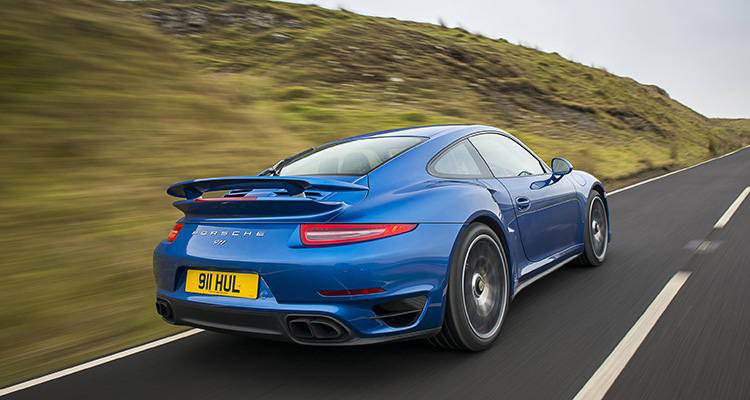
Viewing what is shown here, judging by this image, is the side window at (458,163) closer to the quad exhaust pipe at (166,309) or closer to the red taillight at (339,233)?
the red taillight at (339,233)

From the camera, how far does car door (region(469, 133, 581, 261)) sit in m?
3.99

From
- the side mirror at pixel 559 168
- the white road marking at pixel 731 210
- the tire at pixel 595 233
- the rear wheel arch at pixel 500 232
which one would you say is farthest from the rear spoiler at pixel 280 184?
the white road marking at pixel 731 210

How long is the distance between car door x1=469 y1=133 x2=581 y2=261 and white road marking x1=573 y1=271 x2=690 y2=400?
770 millimetres

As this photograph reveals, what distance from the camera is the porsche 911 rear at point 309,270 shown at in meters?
2.75

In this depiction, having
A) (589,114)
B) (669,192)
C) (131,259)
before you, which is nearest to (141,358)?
(131,259)

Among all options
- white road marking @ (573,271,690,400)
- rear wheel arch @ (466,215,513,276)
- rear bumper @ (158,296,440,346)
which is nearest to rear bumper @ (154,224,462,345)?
rear bumper @ (158,296,440,346)

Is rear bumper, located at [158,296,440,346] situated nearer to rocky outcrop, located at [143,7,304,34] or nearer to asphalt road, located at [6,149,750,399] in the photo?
asphalt road, located at [6,149,750,399]

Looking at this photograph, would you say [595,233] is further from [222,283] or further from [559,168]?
[222,283]

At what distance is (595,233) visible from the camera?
538cm

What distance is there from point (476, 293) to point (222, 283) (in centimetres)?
141

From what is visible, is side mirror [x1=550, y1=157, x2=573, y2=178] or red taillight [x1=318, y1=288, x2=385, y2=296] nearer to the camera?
red taillight [x1=318, y1=288, x2=385, y2=296]

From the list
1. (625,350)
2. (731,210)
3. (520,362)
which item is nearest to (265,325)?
(520,362)

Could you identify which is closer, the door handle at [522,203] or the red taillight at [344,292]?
the red taillight at [344,292]

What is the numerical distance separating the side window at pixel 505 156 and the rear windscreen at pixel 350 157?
588mm
